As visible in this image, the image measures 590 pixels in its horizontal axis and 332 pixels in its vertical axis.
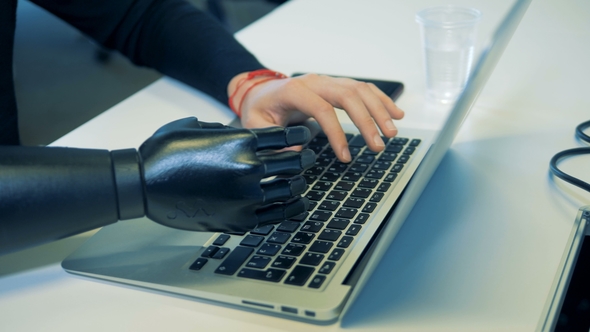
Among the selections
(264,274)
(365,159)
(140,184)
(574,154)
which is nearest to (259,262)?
(264,274)

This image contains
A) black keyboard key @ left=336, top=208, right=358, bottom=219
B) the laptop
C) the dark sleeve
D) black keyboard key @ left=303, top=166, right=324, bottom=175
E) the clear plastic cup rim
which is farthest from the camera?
the dark sleeve

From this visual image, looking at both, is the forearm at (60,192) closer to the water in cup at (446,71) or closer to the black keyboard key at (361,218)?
the black keyboard key at (361,218)

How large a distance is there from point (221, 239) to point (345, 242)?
119 mm

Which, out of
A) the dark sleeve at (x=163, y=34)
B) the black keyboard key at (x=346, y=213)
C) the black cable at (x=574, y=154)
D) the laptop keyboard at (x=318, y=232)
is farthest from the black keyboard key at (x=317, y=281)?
A: the dark sleeve at (x=163, y=34)

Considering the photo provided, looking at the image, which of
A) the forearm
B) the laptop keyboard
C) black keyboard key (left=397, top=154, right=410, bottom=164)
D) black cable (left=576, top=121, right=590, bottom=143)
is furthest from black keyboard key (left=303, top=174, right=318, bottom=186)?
black cable (left=576, top=121, right=590, bottom=143)

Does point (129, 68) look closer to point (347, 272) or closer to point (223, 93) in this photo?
point (223, 93)

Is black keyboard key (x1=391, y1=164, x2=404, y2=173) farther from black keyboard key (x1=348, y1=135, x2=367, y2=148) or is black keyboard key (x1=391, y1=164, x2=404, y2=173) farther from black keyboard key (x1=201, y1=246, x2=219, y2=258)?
black keyboard key (x1=201, y1=246, x2=219, y2=258)

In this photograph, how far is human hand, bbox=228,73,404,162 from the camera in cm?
71

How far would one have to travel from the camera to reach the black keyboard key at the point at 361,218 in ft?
1.90

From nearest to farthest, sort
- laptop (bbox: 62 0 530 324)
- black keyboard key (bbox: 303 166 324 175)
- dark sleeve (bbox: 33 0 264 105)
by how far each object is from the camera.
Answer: laptop (bbox: 62 0 530 324)
black keyboard key (bbox: 303 166 324 175)
dark sleeve (bbox: 33 0 264 105)

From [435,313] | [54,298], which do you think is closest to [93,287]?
[54,298]

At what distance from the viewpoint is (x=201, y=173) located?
0.53 metres

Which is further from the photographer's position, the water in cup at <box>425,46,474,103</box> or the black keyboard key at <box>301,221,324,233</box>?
the water in cup at <box>425,46,474,103</box>

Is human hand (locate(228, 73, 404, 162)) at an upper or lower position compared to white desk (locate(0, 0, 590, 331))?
upper
